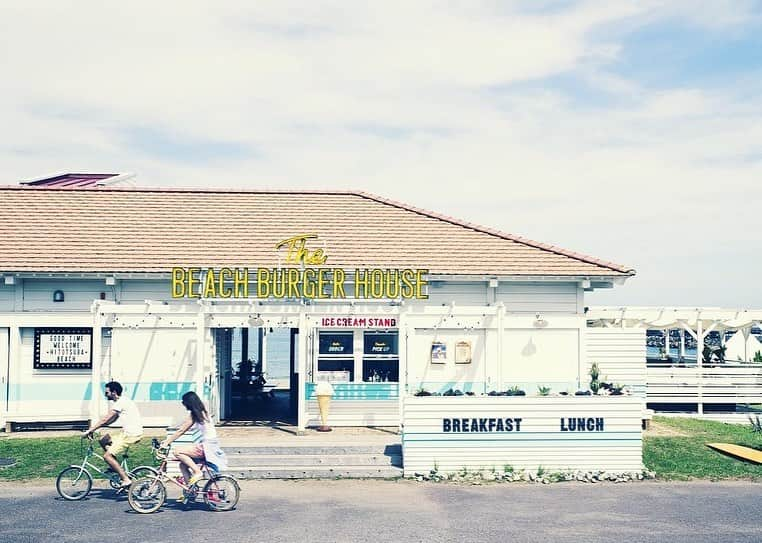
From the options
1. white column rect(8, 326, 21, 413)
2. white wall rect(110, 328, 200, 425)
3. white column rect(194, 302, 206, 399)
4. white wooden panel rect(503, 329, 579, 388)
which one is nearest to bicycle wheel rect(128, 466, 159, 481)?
white column rect(194, 302, 206, 399)

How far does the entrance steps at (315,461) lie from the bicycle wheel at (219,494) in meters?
2.11

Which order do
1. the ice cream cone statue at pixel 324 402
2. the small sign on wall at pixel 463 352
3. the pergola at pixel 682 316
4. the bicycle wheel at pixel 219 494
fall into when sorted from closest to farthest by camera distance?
1. the bicycle wheel at pixel 219 494
2. the ice cream cone statue at pixel 324 402
3. the small sign on wall at pixel 463 352
4. the pergola at pixel 682 316

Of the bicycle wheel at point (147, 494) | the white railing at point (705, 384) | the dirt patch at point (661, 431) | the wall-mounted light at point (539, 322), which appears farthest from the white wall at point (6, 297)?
the white railing at point (705, 384)

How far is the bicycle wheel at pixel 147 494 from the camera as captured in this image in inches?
425

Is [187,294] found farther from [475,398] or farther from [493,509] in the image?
[493,509]

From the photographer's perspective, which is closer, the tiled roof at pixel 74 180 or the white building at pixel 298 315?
the white building at pixel 298 315

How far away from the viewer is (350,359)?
1761 cm

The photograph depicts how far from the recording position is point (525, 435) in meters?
13.7

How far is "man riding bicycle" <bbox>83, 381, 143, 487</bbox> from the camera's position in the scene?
11.2 meters

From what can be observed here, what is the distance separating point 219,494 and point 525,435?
18.5 ft

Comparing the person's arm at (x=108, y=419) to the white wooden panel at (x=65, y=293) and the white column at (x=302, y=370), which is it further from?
the white wooden panel at (x=65, y=293)

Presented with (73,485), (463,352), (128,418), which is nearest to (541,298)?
(463,352)

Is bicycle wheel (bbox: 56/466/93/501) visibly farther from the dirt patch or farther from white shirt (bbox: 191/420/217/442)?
the dirt patch

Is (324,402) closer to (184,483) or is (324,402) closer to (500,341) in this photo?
(500,341)
